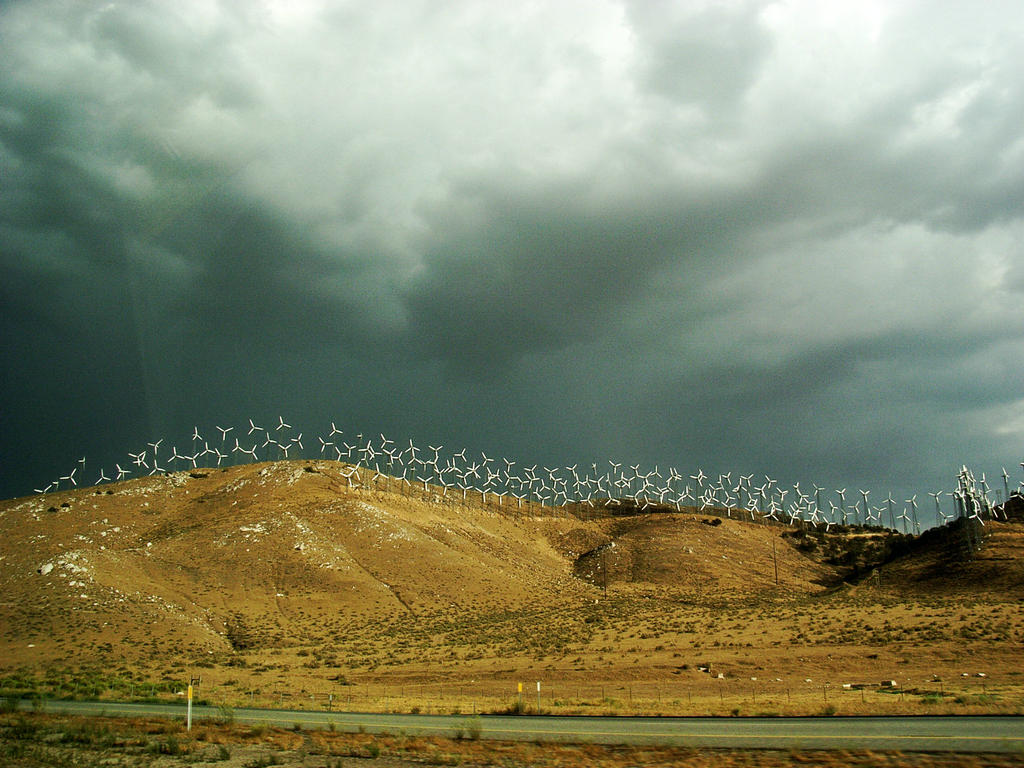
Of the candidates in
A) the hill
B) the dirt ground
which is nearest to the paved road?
the dirt ground

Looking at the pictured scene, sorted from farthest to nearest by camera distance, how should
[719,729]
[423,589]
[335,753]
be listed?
[423,589] < [719,729] < [335,753]

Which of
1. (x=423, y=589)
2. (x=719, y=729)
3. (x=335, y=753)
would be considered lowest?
(x=719, y=729)

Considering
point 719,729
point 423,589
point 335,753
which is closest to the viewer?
point 335,753

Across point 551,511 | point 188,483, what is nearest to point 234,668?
point 188,483

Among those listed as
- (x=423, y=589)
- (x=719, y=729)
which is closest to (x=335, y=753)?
(x=719, y=729)

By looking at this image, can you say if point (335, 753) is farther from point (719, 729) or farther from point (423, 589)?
point (423, 589)

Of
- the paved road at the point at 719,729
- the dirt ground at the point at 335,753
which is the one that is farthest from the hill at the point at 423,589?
the dirt ground at the point at 335,753

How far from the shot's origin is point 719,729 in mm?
29938

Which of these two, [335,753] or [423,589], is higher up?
[423,589]

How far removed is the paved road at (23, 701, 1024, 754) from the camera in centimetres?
2489

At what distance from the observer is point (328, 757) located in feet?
81.9

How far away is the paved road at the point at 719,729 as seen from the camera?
81.7 ft

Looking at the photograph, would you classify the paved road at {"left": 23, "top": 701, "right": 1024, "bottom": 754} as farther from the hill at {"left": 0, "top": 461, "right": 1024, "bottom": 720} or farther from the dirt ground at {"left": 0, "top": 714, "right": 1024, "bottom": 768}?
the hill at {"left": 0, "top": 461, "right": 1024, "bottom": 720}

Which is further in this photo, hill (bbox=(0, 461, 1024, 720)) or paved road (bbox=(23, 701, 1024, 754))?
hill (bbox=(0, 461, 1024, 720))
